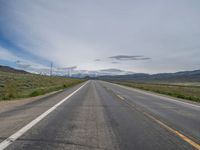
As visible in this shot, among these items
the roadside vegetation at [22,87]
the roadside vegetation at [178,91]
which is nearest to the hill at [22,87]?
the roadside vegetation at [22,87]

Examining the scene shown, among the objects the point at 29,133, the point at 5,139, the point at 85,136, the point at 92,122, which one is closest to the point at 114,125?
the point at 92,122

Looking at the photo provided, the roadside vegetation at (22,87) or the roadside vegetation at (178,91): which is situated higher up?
the roadside vegetation at (22,87)

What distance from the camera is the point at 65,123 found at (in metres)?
6.30

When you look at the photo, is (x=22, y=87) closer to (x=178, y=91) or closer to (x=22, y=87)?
(x=22, y=87)

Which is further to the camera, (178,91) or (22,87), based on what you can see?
(178,91)

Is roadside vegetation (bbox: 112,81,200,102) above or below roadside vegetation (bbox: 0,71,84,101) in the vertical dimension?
below

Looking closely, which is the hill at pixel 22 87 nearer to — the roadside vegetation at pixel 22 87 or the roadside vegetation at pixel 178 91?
the roadside vegetation at pixel 22 87

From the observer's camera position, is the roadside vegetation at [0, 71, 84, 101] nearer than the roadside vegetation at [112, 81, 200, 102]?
Yes

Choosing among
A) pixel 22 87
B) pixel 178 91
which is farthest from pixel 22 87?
pixel 178 91

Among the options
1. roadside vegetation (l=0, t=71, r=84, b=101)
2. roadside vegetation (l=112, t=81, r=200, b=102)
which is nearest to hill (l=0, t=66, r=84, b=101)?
roadside vegetation (l=0, t=71, r=84, b=101)

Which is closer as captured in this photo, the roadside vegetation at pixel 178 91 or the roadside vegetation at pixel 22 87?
the roadside vegetation at pixel 22 87

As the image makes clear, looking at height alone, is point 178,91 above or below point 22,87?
below

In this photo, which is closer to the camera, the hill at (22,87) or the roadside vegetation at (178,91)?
the hill at (22,87)

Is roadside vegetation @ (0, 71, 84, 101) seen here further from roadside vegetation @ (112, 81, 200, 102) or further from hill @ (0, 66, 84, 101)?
roadside vegetation @ (112, 81, 200, 102)
